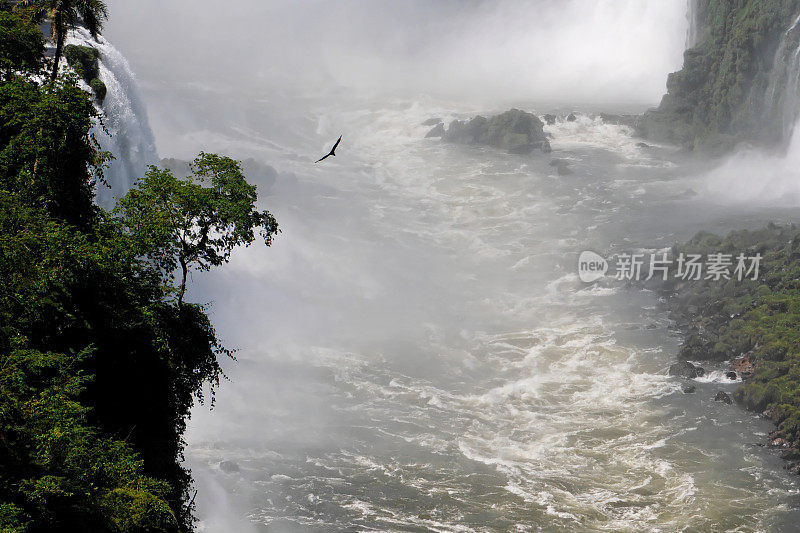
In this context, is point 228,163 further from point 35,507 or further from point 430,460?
point 430,460

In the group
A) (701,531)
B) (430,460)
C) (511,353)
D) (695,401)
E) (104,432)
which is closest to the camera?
(104,432)

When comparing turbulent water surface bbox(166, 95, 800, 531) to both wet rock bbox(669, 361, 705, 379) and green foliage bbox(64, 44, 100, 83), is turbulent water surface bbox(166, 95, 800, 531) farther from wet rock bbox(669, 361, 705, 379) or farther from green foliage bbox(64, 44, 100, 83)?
green foliage bbox(64, 44, 100, 83)

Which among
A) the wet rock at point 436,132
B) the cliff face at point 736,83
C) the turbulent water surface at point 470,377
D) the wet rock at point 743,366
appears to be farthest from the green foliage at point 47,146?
the wet rock at point 436,132

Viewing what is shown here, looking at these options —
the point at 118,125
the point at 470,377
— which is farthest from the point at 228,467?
the point at 118,125

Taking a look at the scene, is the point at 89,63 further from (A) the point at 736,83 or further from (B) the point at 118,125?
(A) the point at 736,83

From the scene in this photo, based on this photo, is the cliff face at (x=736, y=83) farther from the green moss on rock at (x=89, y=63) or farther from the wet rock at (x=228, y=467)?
the wet rock at (x=228, y=467)

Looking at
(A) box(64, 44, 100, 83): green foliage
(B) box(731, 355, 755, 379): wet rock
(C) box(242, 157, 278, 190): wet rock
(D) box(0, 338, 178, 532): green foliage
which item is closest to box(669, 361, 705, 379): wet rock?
(B) box(731, 355, 755, 379): wet rock

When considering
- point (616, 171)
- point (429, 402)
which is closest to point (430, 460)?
point (429, 402)
